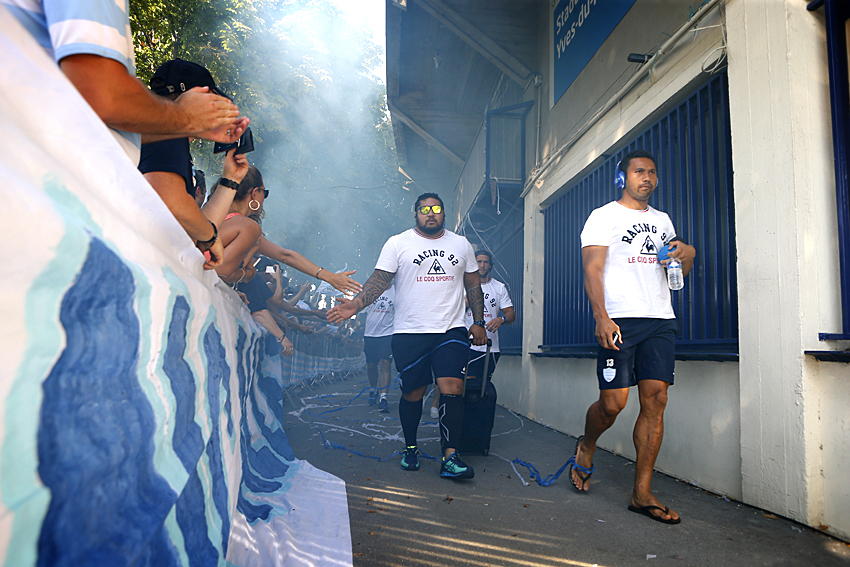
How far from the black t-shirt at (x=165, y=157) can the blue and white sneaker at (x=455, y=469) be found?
2.63 meters

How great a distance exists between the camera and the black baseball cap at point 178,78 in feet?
8.40

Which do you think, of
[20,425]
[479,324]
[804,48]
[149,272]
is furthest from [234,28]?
[20,425]

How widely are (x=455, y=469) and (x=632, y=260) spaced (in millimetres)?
1800

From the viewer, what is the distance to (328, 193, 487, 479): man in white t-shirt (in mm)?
4688

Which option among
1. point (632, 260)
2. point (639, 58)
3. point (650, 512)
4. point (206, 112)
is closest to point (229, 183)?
point (206, 112)

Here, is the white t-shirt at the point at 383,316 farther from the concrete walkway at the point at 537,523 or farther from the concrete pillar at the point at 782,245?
the concrete pillar at the point at 782,245

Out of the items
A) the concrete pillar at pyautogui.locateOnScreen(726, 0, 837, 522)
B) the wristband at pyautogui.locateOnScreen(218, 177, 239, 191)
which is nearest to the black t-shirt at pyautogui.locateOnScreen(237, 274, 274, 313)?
the wristband at pyautogui.locateOnScreen(218, 177, 239, 191)

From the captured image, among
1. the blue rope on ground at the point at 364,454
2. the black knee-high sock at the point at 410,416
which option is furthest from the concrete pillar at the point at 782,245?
the blue rope on ground at the point at 364,454

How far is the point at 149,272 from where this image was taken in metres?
1.65

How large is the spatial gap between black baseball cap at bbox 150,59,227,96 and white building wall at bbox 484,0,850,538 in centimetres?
297

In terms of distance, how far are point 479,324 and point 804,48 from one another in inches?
112

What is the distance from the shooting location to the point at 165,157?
2.50 m

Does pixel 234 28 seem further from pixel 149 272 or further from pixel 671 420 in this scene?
pixel 149 272

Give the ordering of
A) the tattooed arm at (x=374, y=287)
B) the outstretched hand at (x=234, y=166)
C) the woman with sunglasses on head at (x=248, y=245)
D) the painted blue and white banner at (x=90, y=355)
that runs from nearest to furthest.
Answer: the painted blue and white banner at (x=90, y=355) → the outstretched hand at (x=234, y=166) → the woman with sunglasses on head at (x=248, y=245) → the tattooed arm at (x=374, y=287)
